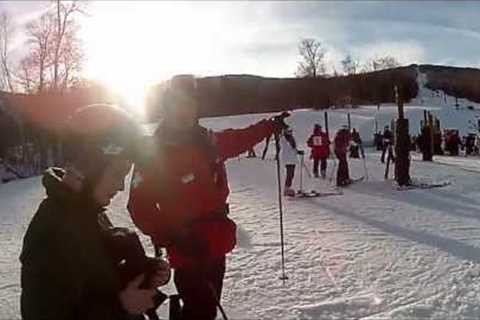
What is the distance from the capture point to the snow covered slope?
493 cm

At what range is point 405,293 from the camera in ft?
17.1

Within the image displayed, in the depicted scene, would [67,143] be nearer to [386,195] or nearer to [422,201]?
[422,201]

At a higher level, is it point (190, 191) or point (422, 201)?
point (190, 191)

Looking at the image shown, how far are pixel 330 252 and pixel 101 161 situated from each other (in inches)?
223

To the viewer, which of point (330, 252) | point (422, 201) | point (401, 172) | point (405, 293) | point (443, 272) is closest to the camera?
point (405, 293)

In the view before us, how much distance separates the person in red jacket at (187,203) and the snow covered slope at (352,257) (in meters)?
1.79

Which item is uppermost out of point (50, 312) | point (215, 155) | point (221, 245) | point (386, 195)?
point (215, 155)

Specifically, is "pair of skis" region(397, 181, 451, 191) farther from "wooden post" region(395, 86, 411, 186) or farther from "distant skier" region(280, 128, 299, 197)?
"distant skier" region(280, 128, 299, 197)

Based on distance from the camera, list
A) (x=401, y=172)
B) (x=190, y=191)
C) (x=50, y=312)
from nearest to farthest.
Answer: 1. (x=50, y=312)
2. (x=190, y=191)
3. (x=401, y=172)

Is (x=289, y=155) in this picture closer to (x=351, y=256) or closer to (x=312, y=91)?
(x=351, y=256)

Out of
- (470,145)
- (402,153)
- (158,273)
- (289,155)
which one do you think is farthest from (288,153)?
(470,145)

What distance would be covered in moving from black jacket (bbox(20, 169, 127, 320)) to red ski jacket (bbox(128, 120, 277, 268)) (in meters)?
1.28

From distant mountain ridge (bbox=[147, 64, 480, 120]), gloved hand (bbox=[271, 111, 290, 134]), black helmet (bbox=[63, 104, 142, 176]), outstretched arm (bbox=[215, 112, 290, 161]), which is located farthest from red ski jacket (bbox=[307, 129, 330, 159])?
distant mountain ridge (bbox=[147, 64, 480, 120])

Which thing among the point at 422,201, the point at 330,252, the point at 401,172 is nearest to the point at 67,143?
the point at 330,252
